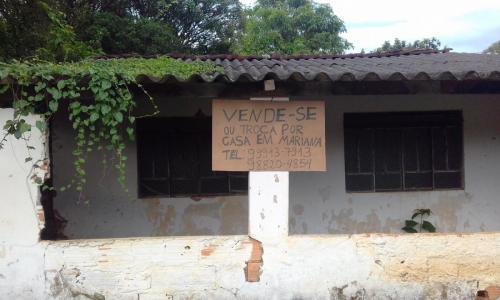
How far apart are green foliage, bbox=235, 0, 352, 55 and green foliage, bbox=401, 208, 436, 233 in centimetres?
1181

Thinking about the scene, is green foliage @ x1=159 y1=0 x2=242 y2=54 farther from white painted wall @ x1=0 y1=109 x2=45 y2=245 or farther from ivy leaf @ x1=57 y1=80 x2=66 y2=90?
ivy leaf @ x1=57 y1=80 x2=66 y2=90

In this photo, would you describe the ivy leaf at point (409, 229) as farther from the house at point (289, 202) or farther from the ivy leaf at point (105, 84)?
the ivy leaf at point (105, 84)

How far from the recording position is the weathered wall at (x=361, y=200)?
20.9 feet

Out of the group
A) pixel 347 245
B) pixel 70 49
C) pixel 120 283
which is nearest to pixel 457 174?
pixel 347 245

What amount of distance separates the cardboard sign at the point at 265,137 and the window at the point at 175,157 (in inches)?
64.7

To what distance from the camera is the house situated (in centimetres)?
448

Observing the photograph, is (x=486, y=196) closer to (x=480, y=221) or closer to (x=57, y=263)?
(x=480, y=221)

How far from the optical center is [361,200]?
651cm

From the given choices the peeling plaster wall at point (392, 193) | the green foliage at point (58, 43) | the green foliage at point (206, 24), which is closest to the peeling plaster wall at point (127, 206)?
the peeling plaster wall at point (392, 193)

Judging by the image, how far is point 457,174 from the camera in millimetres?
6609

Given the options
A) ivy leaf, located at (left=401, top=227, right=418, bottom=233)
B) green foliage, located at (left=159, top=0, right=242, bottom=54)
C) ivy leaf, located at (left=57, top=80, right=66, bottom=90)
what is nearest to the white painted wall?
ivy leaf, located at (left=57, top=80, right=66, bottom=90)

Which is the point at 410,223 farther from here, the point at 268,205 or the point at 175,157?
the point at 175,157

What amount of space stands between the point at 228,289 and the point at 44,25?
272 inches

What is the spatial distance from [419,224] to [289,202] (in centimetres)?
177
